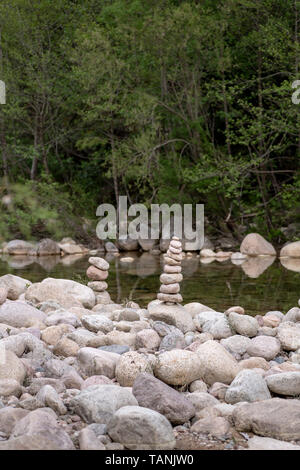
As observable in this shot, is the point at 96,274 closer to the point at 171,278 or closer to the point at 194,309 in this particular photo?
the point at 194,309

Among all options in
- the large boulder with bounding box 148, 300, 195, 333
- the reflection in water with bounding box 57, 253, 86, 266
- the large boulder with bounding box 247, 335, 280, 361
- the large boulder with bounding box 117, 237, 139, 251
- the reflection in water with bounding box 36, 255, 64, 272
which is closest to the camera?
the large boulder with bounding box 247, 335, 280, 361

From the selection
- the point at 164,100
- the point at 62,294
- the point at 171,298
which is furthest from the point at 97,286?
the point at 164,100

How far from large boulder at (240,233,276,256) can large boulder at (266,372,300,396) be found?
10.8 metres

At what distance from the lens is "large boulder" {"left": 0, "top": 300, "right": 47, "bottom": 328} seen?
6.31 meters

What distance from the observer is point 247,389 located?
14.2 ft

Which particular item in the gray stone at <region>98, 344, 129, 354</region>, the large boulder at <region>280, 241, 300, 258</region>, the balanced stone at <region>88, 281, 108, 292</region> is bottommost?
the large boulder at <region>280, 241, 300, 258</region>

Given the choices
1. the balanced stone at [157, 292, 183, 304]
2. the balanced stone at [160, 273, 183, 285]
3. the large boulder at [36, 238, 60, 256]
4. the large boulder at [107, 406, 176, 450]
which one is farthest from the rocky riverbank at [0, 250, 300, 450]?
the large boulder at [36, 238, 60, 256]

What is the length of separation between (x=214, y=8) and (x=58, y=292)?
11075 mm

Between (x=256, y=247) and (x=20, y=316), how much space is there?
9692 mm

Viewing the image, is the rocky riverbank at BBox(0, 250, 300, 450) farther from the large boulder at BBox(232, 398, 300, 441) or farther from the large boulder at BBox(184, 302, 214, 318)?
the large boulder at BBox(184, 302, 214, 318)

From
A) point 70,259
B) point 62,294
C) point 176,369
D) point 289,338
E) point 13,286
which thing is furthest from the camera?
point 70,259

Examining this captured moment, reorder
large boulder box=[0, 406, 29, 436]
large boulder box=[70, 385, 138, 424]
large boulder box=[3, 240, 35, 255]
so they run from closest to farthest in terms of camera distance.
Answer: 1. large boulder box=[0, 406, 29, 436]
2. large boulder box=[70, 385, 138, 424]
3. large boulder box=[3, 240, 35, 255]

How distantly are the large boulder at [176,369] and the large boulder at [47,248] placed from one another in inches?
481
